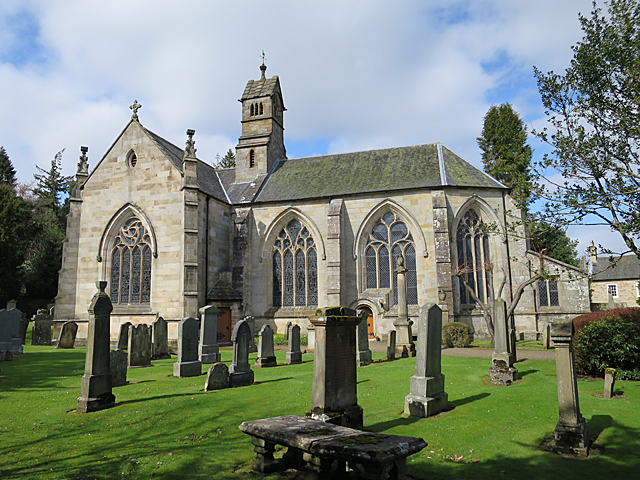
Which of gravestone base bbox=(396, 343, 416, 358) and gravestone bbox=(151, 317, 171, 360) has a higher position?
gravestone bbox=(151, 317, 171, 360)

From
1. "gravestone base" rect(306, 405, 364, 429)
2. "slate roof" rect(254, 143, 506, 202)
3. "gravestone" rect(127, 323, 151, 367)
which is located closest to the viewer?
"gravestone base" rect(306, 405, 364, 429)

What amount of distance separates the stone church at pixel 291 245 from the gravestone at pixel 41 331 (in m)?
1.23

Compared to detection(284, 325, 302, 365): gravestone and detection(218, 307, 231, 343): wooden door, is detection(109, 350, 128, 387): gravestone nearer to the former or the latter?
detection(284, 325, 302, 365): gravestone

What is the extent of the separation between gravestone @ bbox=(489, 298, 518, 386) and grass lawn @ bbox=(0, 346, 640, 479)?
1.29 ft

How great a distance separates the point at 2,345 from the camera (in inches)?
602

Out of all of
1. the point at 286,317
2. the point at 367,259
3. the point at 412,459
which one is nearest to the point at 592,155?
the point at 412,459

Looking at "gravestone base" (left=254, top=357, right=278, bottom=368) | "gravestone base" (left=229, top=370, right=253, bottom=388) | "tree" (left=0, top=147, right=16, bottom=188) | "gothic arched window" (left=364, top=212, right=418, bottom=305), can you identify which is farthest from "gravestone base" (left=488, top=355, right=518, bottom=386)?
"tree" (left=0, top=147, right=16, bottom=188)

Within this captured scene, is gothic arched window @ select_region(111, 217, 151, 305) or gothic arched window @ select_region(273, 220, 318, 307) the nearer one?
gothic arched window @ select_region(111, 217, 151, 305)

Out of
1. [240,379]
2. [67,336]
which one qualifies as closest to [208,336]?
[240,379]

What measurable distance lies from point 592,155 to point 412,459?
979cm

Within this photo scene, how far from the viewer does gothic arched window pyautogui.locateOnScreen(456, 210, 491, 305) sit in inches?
958

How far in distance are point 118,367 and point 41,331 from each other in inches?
601

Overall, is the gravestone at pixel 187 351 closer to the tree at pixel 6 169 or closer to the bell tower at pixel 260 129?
the bell tower at pixel 260 129

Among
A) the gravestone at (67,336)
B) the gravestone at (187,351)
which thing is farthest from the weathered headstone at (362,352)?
the gravestone at (67,336)
